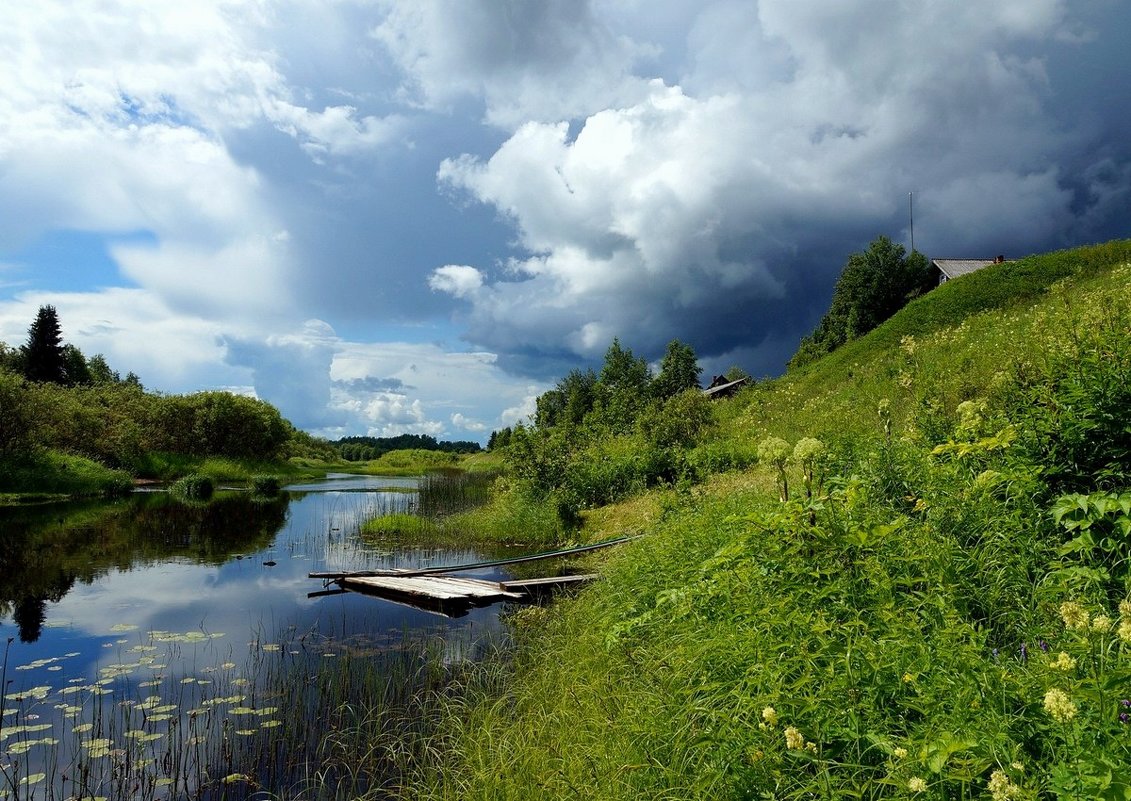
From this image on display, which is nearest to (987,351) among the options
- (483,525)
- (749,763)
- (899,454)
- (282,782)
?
(899,454)

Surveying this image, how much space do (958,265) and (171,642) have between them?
57030 millimetres

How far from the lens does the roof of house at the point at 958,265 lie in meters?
48.4

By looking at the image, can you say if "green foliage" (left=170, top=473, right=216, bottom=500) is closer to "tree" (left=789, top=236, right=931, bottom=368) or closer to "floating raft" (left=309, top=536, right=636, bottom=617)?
"floating raft" (left=309, top=536, right=636, bottom=617)

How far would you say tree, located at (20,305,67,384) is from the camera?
194 feet

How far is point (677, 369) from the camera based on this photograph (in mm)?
70812

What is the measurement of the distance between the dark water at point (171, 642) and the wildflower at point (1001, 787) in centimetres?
575

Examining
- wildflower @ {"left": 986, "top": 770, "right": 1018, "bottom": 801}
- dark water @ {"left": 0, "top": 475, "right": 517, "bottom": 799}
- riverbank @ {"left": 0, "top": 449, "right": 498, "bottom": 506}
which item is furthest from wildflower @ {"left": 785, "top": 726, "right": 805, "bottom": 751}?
riverbank @ {"left": 0, "top": 449, "right": 498, "bottom": 506}

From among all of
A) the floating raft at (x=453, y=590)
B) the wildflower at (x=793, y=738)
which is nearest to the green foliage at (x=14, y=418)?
the floating raft at (x=453, y=590)

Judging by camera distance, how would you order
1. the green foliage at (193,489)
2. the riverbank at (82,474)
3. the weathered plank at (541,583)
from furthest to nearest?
the green foliage at (193,489) < the riverbank at (82,474) < the weathered plank at (541,583)

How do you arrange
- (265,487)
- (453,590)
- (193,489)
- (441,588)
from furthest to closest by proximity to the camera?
(265,487) < (193,489) < (441,588) < (453,590)

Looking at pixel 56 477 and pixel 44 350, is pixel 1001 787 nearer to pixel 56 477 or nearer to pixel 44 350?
pixel 56 477

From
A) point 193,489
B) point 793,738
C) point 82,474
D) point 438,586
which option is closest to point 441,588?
point 438,586

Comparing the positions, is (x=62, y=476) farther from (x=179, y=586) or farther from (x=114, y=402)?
(x=179, y=586)

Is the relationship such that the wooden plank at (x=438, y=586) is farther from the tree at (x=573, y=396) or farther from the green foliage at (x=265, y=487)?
the tree at (x=573, y=396)
